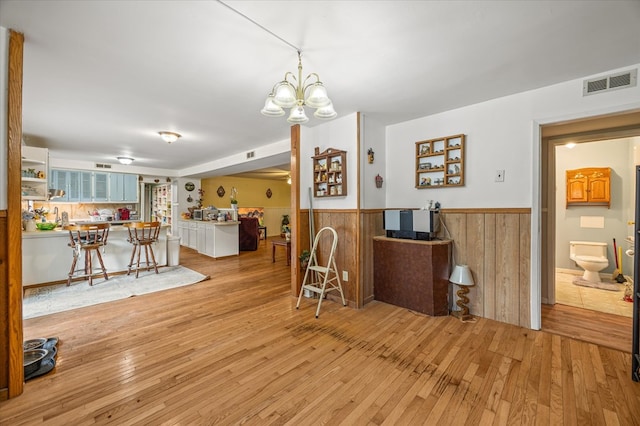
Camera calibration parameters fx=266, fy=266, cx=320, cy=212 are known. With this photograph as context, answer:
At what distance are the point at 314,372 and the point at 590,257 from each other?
4.70 metres

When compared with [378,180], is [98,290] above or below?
below

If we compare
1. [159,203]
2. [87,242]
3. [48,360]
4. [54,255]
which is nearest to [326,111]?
[48,360]

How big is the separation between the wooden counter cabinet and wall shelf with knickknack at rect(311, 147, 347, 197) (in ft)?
2.76

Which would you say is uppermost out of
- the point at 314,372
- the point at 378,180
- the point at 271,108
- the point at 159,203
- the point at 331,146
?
the point at 331,146

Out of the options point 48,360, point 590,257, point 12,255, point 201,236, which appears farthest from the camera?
point 201,236

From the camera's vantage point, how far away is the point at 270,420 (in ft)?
4.91

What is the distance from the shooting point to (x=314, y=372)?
6.33 feet

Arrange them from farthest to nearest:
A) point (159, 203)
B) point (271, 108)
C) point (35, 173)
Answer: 1. point (159, 203)
2. point (35, 173)
3. point (271, 108)

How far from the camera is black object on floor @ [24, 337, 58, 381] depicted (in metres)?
1.88

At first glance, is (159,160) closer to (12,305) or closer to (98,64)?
(98,64)

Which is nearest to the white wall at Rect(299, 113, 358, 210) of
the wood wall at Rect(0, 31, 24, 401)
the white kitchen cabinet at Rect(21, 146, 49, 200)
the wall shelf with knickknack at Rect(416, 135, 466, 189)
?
the wall shelf with knickknack at Rect(416, 135, 466, 189)

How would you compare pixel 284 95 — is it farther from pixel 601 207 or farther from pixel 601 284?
pixel 601 207

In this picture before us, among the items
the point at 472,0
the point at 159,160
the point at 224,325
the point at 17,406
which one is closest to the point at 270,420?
the point at 224,325

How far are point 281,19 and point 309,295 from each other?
3.01 metres
